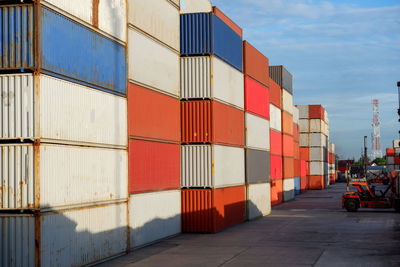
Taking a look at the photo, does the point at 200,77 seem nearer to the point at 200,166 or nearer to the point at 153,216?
the point at 200,166

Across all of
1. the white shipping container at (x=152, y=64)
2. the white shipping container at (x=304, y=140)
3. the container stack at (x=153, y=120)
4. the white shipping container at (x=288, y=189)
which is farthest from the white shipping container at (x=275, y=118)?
the white shipping container at (x=304, y=140)

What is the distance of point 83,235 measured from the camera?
1636cm

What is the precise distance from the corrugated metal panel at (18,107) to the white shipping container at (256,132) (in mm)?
18932

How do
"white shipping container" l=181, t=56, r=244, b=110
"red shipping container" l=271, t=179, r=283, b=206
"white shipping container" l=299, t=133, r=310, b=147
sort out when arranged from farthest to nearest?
1. "white shipping container" l=299, t=133, r=310, b=147
2. "red shipping container" l=271, t=179, r=283, b=206
3. "white shipping container" l=181, t=56, r=244, b=110

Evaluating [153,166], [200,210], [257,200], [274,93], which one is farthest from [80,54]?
[274,93]

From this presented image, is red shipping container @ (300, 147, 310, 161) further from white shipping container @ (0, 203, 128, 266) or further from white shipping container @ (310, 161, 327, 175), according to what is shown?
white shipping container @ (0, 203, 128, 266)

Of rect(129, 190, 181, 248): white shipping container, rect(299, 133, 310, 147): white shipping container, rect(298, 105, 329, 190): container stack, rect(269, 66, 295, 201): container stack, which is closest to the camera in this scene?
rect(129, 190, 181, 248): white shipping container

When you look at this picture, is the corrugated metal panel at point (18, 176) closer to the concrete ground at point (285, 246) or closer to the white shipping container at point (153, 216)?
the concrete ground at point (285, 246)

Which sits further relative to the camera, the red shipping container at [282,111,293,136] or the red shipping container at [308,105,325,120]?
the red shipping container at [308,105,325,120]

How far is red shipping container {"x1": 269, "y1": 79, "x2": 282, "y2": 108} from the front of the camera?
152ft

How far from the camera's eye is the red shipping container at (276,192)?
46525 millimetres

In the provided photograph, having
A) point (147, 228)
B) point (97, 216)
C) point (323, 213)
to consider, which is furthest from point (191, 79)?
point (323, 213)

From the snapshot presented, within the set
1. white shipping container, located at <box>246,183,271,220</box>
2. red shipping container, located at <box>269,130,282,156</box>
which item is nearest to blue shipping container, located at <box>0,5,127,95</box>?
white shipping container, located at <box>246,183,271,220</box>

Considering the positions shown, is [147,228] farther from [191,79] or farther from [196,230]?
[191,79]
